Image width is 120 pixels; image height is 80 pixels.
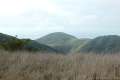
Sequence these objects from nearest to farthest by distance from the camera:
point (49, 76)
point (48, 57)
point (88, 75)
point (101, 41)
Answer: point (88, 75)
point (49, 76)
point (48, 57)
point (101, 41)

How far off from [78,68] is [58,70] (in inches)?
28.4

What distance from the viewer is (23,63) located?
9.81 m

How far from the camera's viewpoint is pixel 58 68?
8.98 m

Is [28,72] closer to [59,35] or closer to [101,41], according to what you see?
[101,41]

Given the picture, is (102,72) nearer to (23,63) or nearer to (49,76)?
(49,76)

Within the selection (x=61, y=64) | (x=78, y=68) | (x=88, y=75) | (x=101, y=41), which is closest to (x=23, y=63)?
(x=61, y=64)

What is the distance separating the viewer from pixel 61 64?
941 cm

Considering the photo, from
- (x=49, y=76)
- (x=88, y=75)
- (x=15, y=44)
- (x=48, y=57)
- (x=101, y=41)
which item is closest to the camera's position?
(x=88, y=75)

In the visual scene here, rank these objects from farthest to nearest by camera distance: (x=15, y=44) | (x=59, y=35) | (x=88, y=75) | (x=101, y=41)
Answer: (x=59, y=35) < (x=101, y=41) < (x=15, y=44) < (x=88, y=75)

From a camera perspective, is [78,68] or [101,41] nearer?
[78,68]

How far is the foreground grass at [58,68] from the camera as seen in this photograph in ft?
25.5

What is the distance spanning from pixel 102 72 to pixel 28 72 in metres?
Result: 2.61

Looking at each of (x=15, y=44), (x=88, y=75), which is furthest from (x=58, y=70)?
(x=15, y=44)

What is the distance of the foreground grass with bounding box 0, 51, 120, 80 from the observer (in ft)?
25.5
